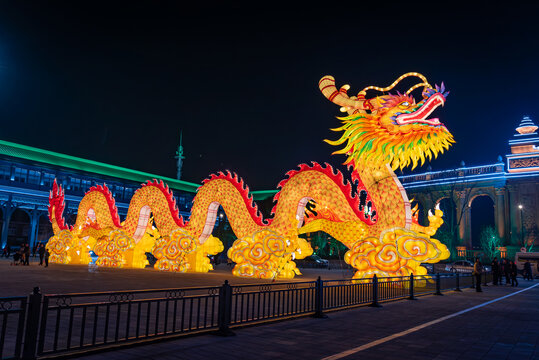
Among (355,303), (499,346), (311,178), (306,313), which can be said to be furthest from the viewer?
(311,178)

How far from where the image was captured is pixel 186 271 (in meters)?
20.8

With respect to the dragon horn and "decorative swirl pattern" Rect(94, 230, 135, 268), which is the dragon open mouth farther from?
"decorative swirl pattern" Rect(94, 230, 135, 268)

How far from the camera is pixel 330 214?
53.4 feet

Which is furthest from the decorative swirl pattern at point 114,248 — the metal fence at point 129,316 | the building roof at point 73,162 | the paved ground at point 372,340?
the building roof at point 73,162

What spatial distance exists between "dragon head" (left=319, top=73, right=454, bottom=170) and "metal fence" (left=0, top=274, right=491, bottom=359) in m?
4.89

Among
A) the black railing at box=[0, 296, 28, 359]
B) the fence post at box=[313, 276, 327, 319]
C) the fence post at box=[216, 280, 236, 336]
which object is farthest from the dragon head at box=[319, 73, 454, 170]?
the black railing at box=[0, 296, 28, 359]

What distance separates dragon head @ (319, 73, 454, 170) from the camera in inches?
547

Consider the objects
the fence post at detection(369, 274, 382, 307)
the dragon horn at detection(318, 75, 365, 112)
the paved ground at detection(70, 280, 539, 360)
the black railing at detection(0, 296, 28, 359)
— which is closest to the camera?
the black railing at detection(0, 296, 28, 359)

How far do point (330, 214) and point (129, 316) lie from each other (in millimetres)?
11830

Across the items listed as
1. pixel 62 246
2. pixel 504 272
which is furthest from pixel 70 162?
pixel 504 272

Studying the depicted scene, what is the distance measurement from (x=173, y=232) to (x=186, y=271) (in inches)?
85.2

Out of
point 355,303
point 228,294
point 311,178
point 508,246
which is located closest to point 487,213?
point 508,246

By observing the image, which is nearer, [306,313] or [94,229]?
[306,313]

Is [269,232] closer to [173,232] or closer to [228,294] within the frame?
[173,232]
